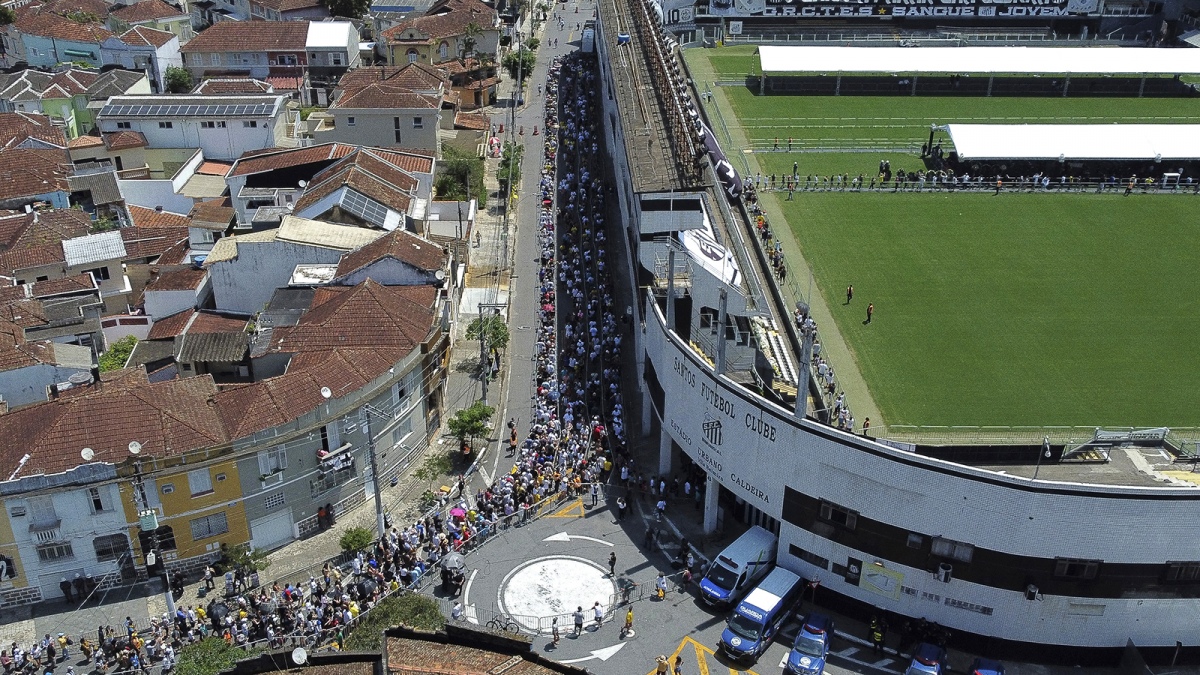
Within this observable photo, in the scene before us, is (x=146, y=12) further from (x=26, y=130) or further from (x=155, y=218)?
(x=155, y=218)

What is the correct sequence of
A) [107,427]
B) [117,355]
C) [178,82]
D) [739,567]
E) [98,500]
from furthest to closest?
1. [178,82]
2. [117,355]
3. [107,427]
4. [98,500]
5. [739,567]

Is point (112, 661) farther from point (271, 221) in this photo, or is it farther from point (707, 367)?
point (271, 221)

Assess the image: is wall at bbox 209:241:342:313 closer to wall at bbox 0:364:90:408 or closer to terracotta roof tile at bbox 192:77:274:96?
wall at bbox 0:364:90:408

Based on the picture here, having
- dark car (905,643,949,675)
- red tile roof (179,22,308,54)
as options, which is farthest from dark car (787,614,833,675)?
red tile roof (179,22,308,54)

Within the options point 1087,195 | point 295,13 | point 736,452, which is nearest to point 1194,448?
point 736,452

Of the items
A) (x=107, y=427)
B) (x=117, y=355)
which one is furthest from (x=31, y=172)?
(x=107, y=427)

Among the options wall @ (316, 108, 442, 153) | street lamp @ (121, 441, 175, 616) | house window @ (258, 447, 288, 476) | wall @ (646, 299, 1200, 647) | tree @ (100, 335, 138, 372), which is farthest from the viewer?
wall @ (316, 108, 442, 153)
